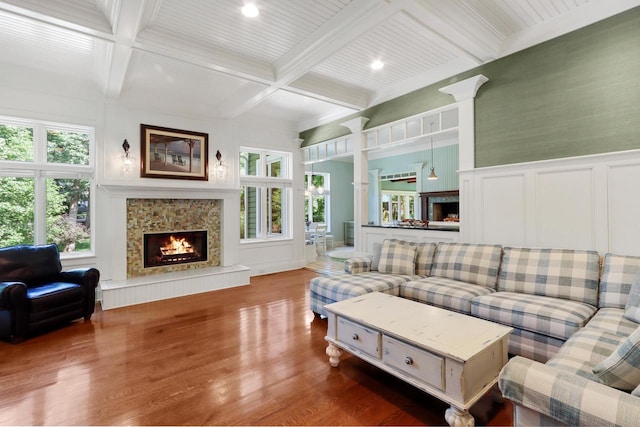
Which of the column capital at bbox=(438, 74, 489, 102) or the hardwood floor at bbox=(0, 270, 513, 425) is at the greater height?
the column capital at bbox=(438, 74, 489, 102)

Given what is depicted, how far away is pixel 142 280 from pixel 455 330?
443 cm

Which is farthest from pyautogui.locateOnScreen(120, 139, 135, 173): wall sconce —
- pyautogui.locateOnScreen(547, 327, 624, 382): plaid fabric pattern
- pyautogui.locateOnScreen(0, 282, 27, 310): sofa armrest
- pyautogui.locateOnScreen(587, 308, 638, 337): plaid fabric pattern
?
pyautogui.locateOnScreen(587, 308, 638, 337): plaid fabric pattern

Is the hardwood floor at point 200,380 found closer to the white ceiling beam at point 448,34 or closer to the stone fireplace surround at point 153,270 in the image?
the stone fireplace surround at point 153,270

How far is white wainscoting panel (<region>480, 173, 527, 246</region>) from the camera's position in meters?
A: 3.44

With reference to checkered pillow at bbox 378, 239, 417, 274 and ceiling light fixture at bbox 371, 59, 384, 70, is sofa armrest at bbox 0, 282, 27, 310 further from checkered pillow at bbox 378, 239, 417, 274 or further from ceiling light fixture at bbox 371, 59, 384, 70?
ceiling light fixture at bbox 371, 59, 384, 70

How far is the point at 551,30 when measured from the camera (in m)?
3.13

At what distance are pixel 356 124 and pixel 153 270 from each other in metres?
4.17

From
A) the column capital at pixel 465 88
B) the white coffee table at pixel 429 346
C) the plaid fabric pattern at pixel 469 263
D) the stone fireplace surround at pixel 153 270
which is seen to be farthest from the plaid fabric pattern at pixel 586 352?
the stone fireplace surround at pixel 153 270

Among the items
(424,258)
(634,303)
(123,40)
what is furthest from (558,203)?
(123,40)


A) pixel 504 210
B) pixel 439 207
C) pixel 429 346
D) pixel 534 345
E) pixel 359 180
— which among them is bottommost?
pixel 534 345

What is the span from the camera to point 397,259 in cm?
390

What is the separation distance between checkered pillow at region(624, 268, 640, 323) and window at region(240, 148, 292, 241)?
5.39 m

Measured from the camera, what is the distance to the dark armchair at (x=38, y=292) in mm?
3041

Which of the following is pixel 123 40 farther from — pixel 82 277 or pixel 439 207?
pixel 439 207
